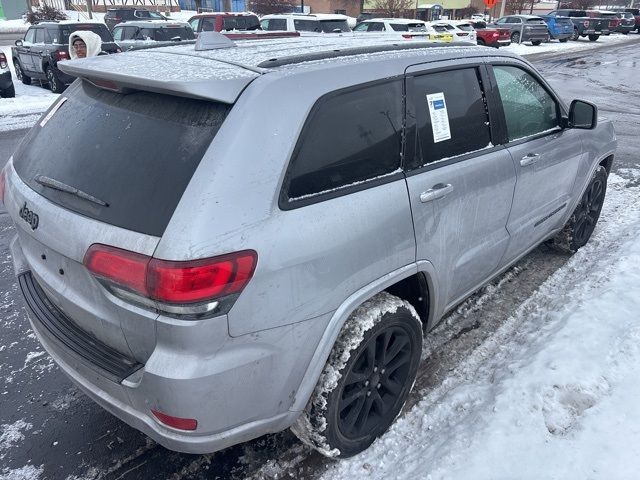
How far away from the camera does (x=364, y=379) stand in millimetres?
2436

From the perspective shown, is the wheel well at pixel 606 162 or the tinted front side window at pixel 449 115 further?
the wheel well at pixel 606 162

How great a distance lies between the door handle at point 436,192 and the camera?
8.11ft

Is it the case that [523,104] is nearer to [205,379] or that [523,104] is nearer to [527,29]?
[205,379]

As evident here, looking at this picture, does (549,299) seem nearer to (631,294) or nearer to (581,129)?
(631,294)

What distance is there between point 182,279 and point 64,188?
77 cm

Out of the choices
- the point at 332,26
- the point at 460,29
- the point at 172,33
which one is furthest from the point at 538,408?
the point at 460,29

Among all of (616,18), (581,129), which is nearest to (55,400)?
(581,129)

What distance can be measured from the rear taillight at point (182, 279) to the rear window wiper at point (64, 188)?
23cm

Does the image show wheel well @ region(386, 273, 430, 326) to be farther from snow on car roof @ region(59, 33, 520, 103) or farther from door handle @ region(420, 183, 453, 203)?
snow on car roof @ region(59, 33, 520, 103)

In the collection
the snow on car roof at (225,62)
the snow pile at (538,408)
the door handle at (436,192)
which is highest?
the snow on car roof at (225,62)

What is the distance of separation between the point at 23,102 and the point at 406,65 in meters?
12.1

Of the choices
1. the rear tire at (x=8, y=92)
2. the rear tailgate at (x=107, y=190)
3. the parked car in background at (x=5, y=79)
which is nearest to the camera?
the rear tailgate at (x=107, y=190)

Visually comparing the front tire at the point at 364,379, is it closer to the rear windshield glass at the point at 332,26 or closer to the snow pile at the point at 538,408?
the snow pile at the point at 538,408

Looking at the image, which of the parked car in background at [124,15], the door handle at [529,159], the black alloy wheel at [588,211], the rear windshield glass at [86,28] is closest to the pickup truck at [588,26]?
the parked car in background at [124,15]
